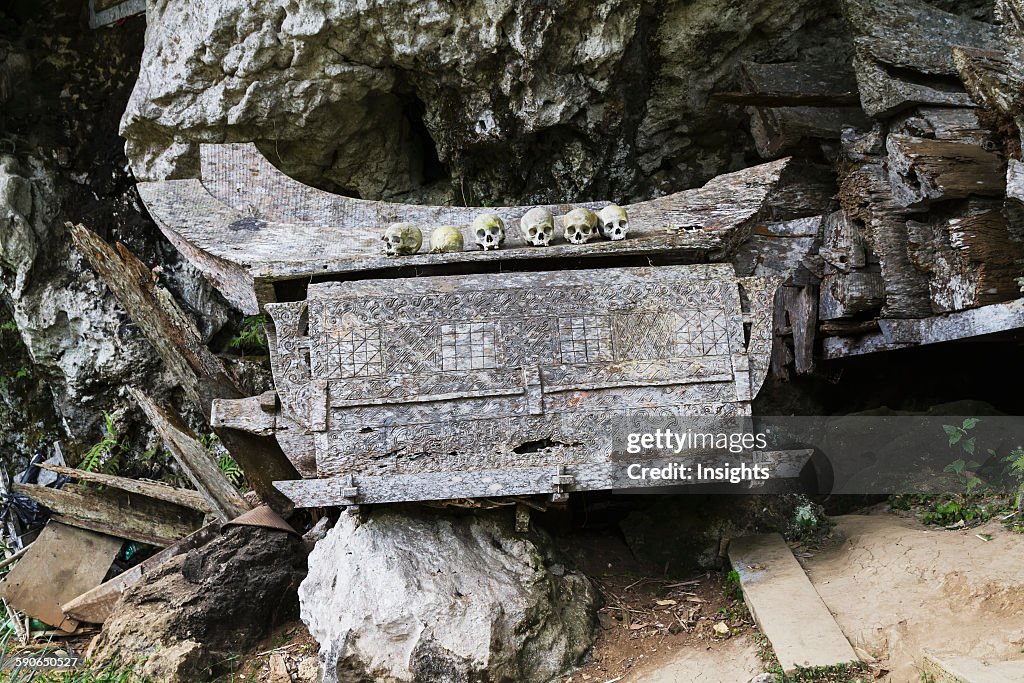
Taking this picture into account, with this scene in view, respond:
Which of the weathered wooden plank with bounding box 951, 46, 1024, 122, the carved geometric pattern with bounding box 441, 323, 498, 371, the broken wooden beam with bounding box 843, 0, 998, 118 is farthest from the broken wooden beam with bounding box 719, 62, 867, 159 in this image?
the carved geometric pattern with bounding box 441, 323, 498, 371

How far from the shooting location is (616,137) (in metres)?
7.36

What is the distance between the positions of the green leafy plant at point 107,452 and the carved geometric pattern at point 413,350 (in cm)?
357

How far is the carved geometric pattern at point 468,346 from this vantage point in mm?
4930

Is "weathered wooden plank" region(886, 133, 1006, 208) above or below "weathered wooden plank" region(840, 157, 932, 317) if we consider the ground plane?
above

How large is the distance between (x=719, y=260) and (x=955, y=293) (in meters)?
1.58

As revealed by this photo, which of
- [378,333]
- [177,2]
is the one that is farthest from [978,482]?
[177,2]

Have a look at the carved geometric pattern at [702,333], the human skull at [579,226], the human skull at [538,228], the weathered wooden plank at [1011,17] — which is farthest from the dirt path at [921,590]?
the weathered wooden plank at [1011,17]

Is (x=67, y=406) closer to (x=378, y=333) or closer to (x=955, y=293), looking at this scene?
(x=378, y=333)

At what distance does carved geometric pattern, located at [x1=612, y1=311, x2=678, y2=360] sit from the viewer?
4.98m

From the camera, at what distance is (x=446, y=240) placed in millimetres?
5273

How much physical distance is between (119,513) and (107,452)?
51.8 inches

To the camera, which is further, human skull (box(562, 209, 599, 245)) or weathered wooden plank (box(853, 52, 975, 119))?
weathered wooden plank (box(853, 52, 975, 119))

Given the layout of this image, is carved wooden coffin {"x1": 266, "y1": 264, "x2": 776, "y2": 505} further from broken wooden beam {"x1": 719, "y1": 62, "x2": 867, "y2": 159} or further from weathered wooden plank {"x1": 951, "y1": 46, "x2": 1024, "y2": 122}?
broken wooden beam {"x1": 719, "y1": 62, "x2": 867, "y2": 159}

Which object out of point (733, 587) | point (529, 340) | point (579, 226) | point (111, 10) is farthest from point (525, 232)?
point (111, 10)
